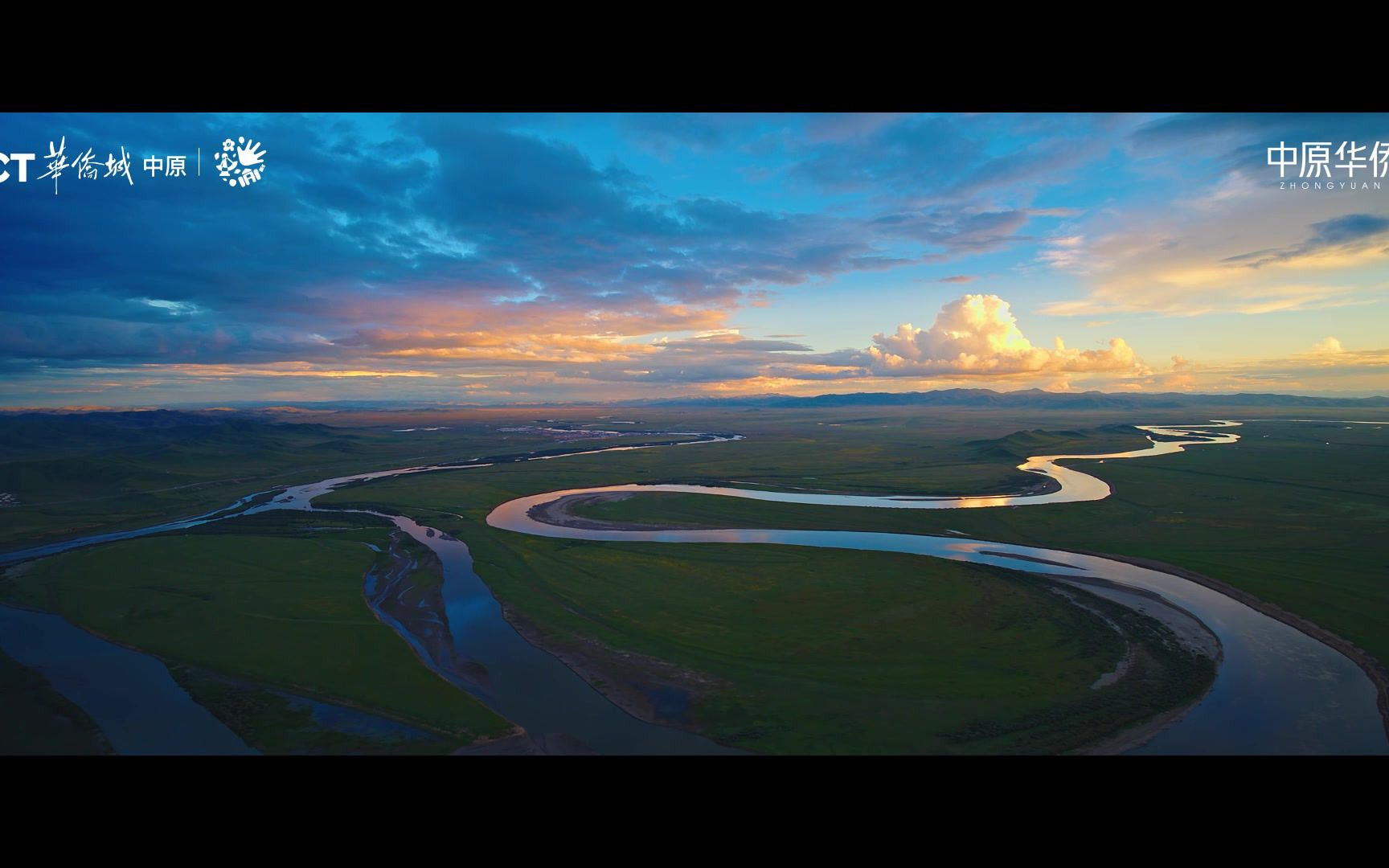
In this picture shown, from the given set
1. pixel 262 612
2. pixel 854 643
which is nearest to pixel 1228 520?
pixel 854 643

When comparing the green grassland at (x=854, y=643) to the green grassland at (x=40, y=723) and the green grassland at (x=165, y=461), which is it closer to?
the green grassland at (x=40, y=723)

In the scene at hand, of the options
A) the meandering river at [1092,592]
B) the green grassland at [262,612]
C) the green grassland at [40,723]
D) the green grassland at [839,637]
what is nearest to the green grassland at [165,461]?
the meandering river at [1092,592]

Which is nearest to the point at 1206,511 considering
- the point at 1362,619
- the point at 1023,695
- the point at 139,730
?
the point at 1362,619

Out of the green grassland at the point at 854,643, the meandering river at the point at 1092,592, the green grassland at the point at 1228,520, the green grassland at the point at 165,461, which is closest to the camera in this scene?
the meandering river at the point at 1092,592

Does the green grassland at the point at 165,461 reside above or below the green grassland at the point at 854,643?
above

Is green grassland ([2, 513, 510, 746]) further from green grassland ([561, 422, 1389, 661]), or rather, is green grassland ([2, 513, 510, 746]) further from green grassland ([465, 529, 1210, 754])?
green grassland ([561, 422, 1389, 661])

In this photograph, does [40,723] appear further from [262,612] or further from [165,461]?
[165,461]
